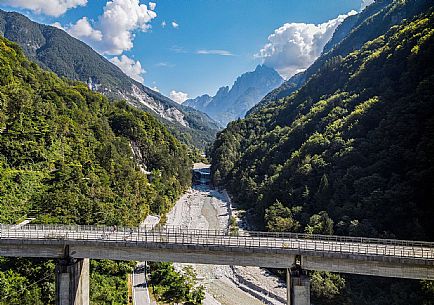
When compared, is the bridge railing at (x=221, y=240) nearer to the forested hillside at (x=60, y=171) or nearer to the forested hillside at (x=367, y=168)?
the forested hillside at (x=60, y=171)

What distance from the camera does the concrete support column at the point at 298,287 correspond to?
93.9 feet

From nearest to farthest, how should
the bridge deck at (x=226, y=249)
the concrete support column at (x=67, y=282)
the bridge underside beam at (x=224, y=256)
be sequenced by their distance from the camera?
the bridge underside beam at (x=224, y=256) → the bridge deck at (x=226, y=249) → the concrete support column at (x=67, y=282)

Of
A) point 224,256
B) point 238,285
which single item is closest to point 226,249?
point 224,256

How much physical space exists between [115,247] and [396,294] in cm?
2956

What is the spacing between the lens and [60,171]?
53625 millimetres

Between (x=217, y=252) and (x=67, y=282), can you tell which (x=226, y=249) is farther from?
(x=67, y=282)

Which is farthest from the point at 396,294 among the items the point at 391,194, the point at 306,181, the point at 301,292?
the point at 306,181

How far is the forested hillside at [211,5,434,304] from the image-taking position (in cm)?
4269

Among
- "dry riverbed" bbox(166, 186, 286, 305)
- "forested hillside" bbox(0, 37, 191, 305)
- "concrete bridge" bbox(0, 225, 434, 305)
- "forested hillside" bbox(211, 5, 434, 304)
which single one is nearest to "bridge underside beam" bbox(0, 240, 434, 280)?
"concrete bridge" bbox(0, 225, 434, 305)

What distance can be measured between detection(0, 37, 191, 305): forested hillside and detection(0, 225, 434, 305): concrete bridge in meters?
6.07

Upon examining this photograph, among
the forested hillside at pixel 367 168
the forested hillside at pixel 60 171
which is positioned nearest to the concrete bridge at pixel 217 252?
the forested hillside at pixel 60 171

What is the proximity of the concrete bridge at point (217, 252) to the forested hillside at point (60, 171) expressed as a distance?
6.07 metres

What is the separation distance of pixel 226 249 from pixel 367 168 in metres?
32.1

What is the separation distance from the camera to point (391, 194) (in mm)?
45688
